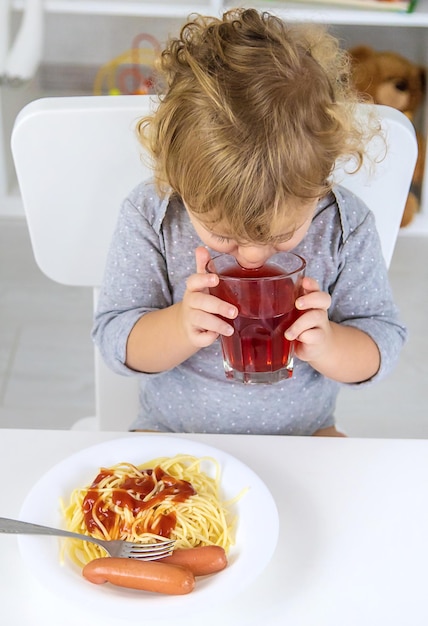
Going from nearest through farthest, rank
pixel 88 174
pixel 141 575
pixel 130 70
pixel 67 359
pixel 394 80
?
pixel 141 575 < pixel 88 174 < pixel 67 359 < pixel 394 80 < pixel 130 70

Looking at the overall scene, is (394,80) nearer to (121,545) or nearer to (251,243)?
(251,243)

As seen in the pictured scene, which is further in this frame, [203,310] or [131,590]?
[203,310]

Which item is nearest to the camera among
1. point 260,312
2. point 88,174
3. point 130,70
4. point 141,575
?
point 141,575

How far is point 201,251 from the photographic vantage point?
93 cm

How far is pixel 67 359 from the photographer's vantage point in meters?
2.23

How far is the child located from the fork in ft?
0.76

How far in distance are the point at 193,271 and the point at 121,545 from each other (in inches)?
17.6

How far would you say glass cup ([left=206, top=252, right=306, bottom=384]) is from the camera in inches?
32.6

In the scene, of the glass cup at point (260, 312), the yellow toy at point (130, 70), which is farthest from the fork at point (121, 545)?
the yellow toy at point (130, 70)

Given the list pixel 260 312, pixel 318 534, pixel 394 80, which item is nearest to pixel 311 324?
pixel 260 312

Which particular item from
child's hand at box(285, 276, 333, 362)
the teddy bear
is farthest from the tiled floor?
child's hand at box(285, 276, 333, 362)

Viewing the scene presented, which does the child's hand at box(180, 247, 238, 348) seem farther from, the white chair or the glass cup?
the white chair

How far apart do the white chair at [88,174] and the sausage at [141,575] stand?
54 centimetres

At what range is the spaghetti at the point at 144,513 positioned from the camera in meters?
0.80
